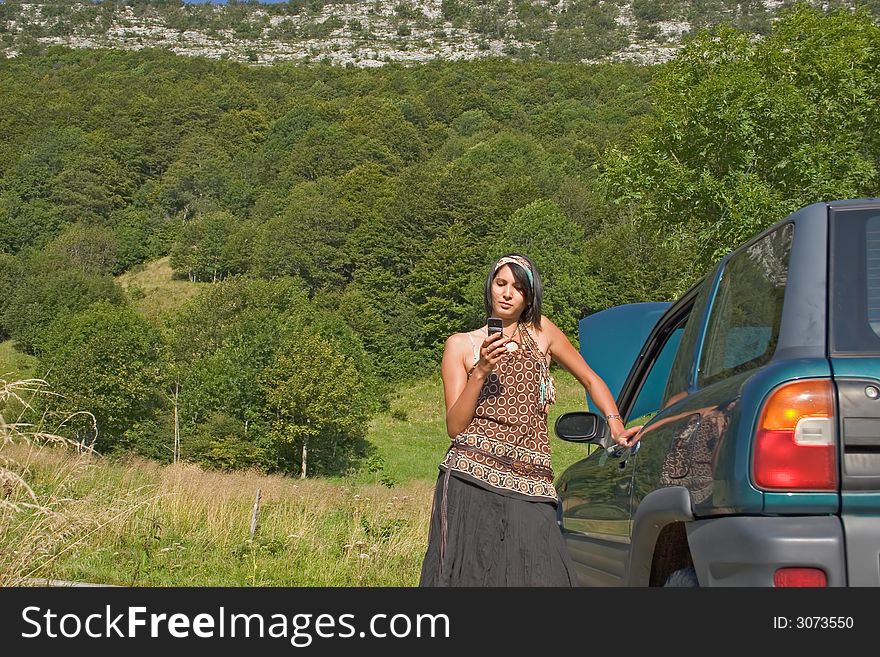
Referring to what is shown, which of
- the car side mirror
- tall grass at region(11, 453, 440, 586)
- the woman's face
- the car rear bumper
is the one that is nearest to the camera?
the car rear bumper

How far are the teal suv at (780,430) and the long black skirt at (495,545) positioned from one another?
1.35 ft

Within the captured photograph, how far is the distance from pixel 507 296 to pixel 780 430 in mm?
1766

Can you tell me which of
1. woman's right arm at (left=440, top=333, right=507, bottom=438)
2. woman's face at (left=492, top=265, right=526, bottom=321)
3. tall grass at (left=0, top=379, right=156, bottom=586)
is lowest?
tall grass at (left=0, top=379, right=156, bottom=586)

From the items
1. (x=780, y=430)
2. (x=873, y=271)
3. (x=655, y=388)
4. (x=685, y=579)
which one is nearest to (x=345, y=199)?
(x=655, y=388)

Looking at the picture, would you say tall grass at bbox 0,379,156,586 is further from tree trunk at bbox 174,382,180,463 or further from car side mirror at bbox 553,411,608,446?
tree trunk at bbox 174,382,180,463

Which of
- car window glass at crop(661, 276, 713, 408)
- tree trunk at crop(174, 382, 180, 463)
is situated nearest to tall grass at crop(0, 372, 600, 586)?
car window glass at crop(661, 276, 713, 408)

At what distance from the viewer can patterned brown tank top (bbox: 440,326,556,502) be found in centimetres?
408

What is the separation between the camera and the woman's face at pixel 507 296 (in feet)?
13.9

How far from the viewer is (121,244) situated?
12588 cm

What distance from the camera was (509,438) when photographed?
4117 millimetres

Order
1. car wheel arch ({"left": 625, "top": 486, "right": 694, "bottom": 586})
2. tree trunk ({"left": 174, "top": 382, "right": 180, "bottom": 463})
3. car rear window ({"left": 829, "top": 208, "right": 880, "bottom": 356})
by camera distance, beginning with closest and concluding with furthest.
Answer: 1. car rear window ({"left": 829, "top": 208, "right": 880, "bottom": 356})
2. car wheel arch ({"left": 625, "top": 486, "right": 694, "bottom": 586})
3. tree trunk ({"left": 174, "top": 382, "right": 180, "bottom": 463})

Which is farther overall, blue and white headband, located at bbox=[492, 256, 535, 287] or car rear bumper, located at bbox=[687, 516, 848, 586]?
blue and white headband, located at bbox=[492, 256, 535, 287]

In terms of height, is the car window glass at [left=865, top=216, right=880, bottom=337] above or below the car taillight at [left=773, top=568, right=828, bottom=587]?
above

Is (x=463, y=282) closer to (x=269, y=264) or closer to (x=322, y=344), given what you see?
(x=322, y=344)
